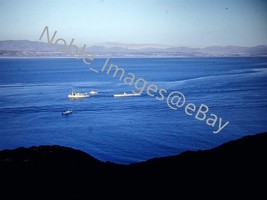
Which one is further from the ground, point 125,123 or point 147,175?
point 125,123

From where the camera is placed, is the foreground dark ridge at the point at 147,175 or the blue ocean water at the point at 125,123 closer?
the foreground dark ridge at the point at 147,175

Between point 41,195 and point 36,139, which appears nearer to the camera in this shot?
point 41,195

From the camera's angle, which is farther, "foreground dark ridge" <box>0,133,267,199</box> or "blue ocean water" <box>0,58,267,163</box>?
"blue ocean water" <box>0,58,267,163</box>

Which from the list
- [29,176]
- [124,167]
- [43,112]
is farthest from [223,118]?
[29,176]

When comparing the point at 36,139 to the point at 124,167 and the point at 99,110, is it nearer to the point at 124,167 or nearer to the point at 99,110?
the point at 99,110

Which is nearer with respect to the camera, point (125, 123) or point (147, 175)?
point (147, 175)

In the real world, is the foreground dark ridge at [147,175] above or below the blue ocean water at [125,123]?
below

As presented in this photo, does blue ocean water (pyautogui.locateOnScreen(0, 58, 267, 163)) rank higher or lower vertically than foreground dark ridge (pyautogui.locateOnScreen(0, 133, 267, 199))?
higher

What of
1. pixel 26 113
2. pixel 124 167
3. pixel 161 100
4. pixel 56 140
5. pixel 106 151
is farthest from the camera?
pixel 161 100
